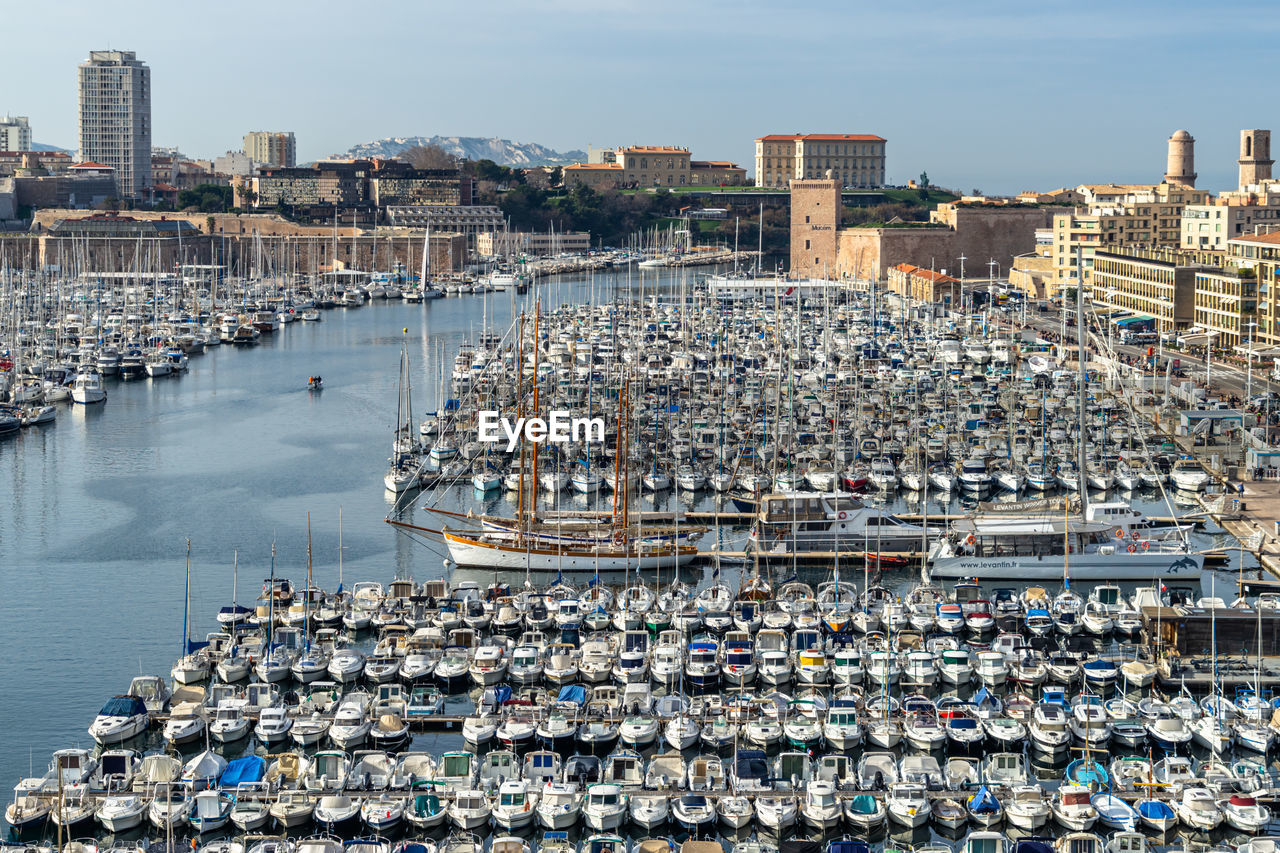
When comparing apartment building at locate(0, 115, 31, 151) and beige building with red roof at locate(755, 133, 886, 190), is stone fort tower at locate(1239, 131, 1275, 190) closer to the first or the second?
beige building with red roof at locate(755, 133, 886, 190)

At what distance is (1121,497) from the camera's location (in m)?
22.9

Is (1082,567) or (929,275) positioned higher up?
(929,275)

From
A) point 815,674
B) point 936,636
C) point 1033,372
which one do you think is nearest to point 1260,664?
point 936,636

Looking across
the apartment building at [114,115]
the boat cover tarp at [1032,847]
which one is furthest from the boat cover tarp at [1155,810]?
the apartment building at [114,115]

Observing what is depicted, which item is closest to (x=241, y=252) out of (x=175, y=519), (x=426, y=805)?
(x=175, y=519)

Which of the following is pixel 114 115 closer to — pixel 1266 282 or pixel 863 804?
pixel 1266 282

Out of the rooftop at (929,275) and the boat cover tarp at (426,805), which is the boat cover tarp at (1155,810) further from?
the rooftop at (929,275)

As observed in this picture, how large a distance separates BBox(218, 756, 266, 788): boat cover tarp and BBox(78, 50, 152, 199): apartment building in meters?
85.9

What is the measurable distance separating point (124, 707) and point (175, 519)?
927cm

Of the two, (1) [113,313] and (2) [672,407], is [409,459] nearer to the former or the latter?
(2) [672,407]

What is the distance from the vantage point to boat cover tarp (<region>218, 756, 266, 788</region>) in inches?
476

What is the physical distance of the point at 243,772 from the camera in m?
12.2

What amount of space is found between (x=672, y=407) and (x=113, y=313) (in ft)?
79.0

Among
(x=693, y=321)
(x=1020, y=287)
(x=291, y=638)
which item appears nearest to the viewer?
(x=291, y=638)
